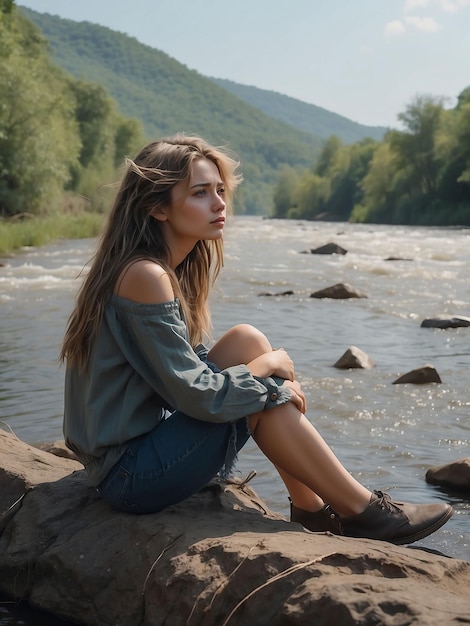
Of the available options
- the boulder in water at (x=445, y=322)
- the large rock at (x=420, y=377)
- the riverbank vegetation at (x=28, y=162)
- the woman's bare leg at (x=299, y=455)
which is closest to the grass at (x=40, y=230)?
the riverbank vegetation at (x=28, y=162)

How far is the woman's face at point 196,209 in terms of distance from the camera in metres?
3.32

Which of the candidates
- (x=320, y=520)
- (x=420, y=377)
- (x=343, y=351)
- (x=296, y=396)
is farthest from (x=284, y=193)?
(x=296, y=396)

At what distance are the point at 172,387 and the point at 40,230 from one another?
22552 millimetres

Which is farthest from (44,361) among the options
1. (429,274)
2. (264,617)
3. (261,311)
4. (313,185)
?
(313,185)

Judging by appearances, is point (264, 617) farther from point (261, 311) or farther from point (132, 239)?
point (261, 311)

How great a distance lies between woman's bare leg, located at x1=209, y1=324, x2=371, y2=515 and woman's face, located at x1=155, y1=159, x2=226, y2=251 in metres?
0.40

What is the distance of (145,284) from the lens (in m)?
3.07

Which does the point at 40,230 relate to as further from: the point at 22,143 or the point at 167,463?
the point at 167,463

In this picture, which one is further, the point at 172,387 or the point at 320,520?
the point at 320,520

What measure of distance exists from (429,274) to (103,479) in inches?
589

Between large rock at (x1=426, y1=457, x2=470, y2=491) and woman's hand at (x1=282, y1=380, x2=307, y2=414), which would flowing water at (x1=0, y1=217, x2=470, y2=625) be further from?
woman's hand at (x1=282, y1=380, x2=307, y2=414)

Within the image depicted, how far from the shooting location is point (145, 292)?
307 centimetres

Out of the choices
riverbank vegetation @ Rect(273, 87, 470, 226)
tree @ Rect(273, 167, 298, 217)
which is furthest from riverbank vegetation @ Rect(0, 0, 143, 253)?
tree @ Rect(273, 167, 298, 217)

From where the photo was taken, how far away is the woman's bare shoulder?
306 cm
